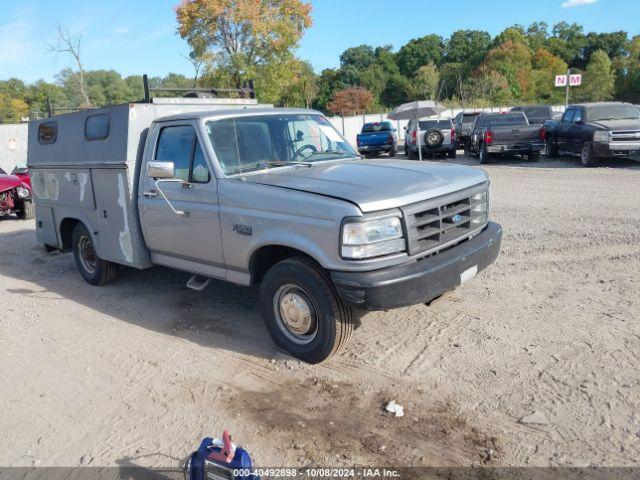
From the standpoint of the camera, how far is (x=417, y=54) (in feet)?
276

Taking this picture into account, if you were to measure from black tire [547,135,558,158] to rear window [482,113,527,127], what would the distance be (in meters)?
1.09

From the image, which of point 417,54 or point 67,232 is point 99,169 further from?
point 417,54

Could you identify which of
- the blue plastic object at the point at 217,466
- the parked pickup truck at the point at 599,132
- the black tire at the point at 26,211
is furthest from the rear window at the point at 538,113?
the blue plastic object at the point at 217,466

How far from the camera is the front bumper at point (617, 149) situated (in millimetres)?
14234

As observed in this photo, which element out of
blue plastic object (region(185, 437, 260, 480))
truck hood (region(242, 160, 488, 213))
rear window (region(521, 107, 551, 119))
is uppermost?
rear window (region(521, 107, 551, 119))

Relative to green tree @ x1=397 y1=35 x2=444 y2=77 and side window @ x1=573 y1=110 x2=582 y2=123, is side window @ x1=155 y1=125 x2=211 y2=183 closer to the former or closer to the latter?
side window @ x1=573 y1=110 x2=582 y2=123

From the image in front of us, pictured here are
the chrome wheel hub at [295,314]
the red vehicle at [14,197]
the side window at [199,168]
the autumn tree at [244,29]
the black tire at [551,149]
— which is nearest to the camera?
the chrome wheel hub at [295,314]

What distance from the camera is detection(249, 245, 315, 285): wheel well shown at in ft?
14.6

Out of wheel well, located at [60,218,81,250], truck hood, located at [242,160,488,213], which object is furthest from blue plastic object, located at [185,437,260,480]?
wheel well, located at [60,218,81,250]

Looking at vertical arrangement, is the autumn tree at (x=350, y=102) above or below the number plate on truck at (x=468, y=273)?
above

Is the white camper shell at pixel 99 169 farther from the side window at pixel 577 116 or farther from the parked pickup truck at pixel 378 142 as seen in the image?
the parked pickup truck at pixel 378 142

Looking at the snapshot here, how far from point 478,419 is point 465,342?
113 cm

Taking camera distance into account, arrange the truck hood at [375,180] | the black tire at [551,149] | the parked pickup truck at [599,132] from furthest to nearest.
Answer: the black tire at [551,149] → the parked pickup truck at [599,132] → the truck hood at [375,180]

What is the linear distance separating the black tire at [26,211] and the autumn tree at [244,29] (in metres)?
18.0
